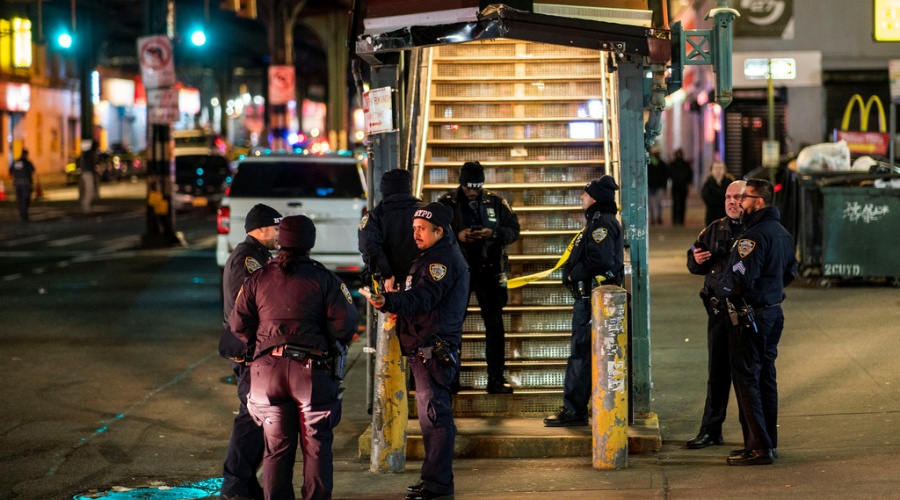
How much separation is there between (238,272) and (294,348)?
989mm

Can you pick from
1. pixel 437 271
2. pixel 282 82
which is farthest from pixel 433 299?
pixel 282 82

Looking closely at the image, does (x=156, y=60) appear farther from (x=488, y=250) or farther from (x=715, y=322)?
(x=715, y=322)

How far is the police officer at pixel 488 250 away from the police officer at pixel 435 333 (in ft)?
6.72

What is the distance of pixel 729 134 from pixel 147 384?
78.8 feet

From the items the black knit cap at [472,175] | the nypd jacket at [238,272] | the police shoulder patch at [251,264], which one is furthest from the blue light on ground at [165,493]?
the black knit cap at [472,175]

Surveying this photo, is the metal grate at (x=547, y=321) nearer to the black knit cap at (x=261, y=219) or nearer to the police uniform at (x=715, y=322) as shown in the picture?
the police uniform at (x=715, y=322)

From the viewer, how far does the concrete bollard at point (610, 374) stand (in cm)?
776

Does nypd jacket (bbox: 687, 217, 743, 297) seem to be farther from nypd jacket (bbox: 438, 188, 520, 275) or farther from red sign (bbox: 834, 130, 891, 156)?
red sign (bbox: 834, 130, 891, 156)

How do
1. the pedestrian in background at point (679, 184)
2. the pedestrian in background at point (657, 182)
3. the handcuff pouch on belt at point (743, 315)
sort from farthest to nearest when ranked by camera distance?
the pedestrian in background at point (657, 182)
the pedestrian in background at point (679, 184)
the handcuff pouch on belt at point (743, 315)

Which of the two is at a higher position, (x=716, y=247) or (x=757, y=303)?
(x=716, y=247)

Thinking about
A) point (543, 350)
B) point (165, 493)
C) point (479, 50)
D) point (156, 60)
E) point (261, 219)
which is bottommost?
point (165, 493)

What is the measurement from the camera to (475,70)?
1298 cm

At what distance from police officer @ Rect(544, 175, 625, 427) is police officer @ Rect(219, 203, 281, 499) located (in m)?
2.27

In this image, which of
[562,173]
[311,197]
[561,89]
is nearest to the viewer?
[562,173]
